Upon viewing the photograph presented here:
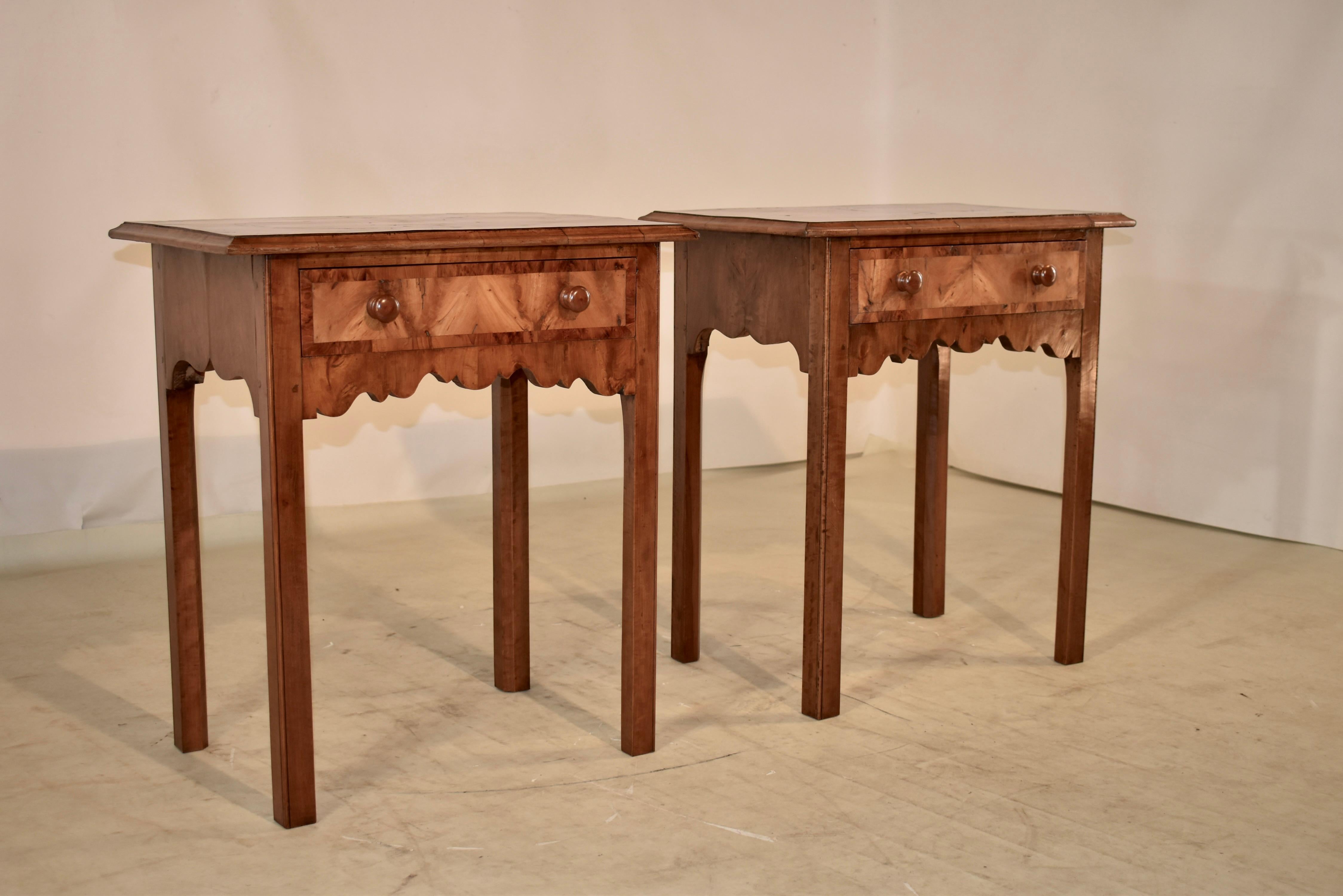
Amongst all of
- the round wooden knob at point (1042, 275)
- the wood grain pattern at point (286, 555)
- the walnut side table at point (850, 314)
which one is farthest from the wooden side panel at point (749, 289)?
the wood grain pattern at point (286, 555)

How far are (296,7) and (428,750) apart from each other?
106 inches

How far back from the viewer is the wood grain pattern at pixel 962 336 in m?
2.61

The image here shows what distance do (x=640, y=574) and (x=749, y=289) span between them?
0.65 meters

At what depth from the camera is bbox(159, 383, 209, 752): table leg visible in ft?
7.99

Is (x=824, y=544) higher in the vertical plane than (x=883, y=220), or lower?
lower

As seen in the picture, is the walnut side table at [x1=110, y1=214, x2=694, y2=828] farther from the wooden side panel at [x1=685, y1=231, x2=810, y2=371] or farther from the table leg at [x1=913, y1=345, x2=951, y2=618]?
the table leg at [x1=913, y1=345, x2=951, y2=618]

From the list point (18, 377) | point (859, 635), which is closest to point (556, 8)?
point (18, 377)

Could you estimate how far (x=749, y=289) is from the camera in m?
2.74

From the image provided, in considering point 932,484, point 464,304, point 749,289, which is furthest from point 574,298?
point 932,484

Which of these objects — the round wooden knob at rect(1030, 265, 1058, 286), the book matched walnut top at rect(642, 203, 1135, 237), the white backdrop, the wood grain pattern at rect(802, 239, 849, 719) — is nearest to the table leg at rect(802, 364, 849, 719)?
the wood grain pattern at rect(802, 239, 849, 719)

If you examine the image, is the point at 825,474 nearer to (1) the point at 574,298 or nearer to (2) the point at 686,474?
(2) the point at 686,474

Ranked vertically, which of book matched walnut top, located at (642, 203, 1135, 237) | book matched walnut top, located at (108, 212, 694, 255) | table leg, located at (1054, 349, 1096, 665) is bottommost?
table leg, located at (1054, 349, 1096, 665)

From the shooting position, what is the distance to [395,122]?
448 centimetres

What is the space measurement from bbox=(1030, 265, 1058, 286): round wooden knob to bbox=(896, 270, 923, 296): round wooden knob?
32 cm
